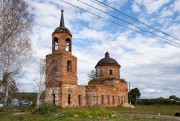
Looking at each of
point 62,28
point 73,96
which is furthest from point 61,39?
point 73,96

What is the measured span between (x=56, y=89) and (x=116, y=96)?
16.9 metres

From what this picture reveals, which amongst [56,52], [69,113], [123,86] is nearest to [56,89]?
[56,52]

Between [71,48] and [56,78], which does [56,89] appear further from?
[71,48]

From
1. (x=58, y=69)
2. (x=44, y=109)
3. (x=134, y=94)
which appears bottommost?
(x=44, y=109)

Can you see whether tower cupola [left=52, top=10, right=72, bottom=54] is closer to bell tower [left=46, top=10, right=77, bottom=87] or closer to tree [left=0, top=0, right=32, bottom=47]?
bell tower [left=46, top=10, right=77, bottom=87]

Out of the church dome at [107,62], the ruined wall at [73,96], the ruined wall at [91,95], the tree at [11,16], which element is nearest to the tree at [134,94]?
the church dome at [107,62]

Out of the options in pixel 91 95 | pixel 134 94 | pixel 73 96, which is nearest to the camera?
pixel 73 96

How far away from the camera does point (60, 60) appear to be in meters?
35.6

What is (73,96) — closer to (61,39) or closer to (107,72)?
(61,39)

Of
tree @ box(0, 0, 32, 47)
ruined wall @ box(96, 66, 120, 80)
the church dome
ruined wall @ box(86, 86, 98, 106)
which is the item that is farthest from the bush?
the church dome

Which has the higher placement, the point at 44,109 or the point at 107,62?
the point at 107,62

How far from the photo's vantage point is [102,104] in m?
42.9

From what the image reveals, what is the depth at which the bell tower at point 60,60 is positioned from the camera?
3556 cm

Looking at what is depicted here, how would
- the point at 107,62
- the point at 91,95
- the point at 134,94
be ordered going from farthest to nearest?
1. the point at 134,94
2. the point at 107,62
3. the point at 91,95
